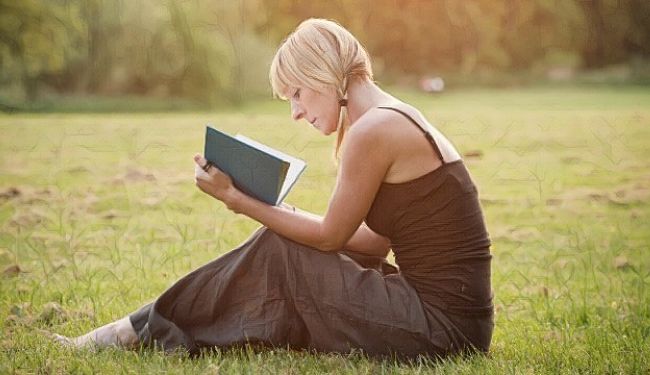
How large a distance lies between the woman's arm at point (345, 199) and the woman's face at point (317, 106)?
0.61 feet

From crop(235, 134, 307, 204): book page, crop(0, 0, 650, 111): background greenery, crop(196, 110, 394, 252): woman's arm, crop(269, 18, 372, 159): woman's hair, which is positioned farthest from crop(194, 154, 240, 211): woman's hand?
crop(0, 0, 650, 111): background greenery

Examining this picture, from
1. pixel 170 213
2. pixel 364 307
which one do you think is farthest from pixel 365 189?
pixel 170 213

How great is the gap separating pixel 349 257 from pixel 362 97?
509mm

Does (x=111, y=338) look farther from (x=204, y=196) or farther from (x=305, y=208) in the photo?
(x=204, y=196)

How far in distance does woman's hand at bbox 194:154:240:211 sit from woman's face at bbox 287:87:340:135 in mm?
305

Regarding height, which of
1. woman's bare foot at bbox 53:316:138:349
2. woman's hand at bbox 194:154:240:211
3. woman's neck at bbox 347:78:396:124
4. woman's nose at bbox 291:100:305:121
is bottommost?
woman's bare foot at bbox 53:316:138:349

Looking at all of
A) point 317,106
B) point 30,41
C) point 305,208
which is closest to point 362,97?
point 317,106

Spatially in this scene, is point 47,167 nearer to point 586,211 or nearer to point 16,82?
point 586,211

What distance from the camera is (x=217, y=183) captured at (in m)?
3.16

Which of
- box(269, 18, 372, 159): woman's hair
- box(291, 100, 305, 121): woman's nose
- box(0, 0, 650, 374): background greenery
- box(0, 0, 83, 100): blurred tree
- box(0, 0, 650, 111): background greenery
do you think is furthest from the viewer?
box(0, 0, 650, 111): background greenery

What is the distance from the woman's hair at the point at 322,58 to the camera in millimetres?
3064

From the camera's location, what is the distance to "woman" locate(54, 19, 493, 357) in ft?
9.87

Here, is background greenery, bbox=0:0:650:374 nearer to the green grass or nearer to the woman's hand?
the green grass

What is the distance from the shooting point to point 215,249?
5.21m
